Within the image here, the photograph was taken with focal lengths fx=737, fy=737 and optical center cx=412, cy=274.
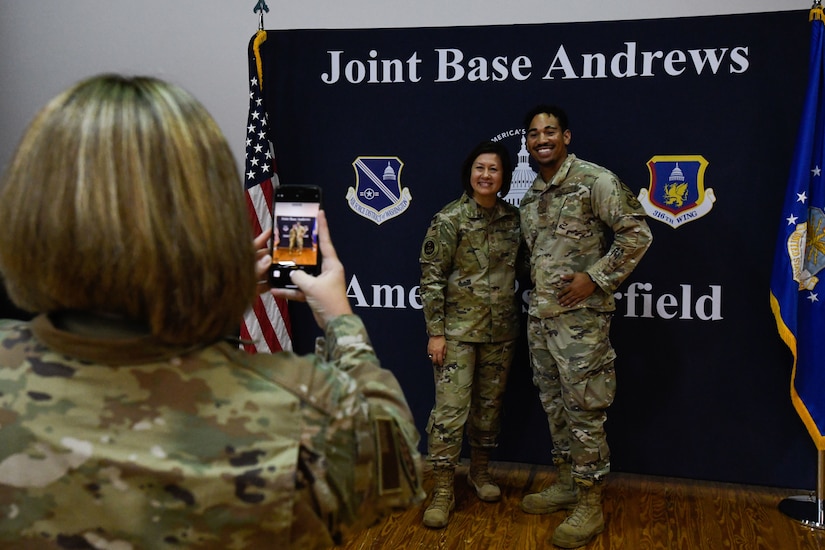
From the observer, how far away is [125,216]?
2.20 ft

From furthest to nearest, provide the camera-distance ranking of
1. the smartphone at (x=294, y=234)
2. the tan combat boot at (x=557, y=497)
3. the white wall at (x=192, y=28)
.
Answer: the white wall at (x=192, y=28)
the tan combat boot at (x=557, y=497)
the smartphone at (x=294, y=234)

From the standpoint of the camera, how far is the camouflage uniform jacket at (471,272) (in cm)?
297

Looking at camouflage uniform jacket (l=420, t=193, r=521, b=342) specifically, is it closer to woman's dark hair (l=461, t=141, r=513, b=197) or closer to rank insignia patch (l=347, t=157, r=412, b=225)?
woman's dark hair (l=461, t=141, r=513, b=197)

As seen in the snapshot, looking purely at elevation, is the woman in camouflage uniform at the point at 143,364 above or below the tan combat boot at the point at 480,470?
above

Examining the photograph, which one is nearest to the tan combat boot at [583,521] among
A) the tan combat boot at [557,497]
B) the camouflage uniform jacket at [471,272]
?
the tan combat boot at [557,497]

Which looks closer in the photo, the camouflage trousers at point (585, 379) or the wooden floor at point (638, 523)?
the wooden floor at point (638, 523)

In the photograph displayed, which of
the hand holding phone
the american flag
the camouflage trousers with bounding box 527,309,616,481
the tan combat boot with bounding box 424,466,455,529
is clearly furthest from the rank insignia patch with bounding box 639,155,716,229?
the hand holding phone

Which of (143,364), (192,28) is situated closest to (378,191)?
(192,28)

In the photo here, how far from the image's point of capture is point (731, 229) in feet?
9.84

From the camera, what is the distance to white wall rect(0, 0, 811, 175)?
11.0ft

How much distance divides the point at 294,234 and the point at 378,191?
213 cm

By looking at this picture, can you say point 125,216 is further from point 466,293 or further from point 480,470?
point 480,470

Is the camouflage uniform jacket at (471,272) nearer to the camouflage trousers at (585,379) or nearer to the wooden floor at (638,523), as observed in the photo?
the camouflage trousers at (585,379)

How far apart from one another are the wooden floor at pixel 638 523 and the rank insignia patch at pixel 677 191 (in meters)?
1.13
